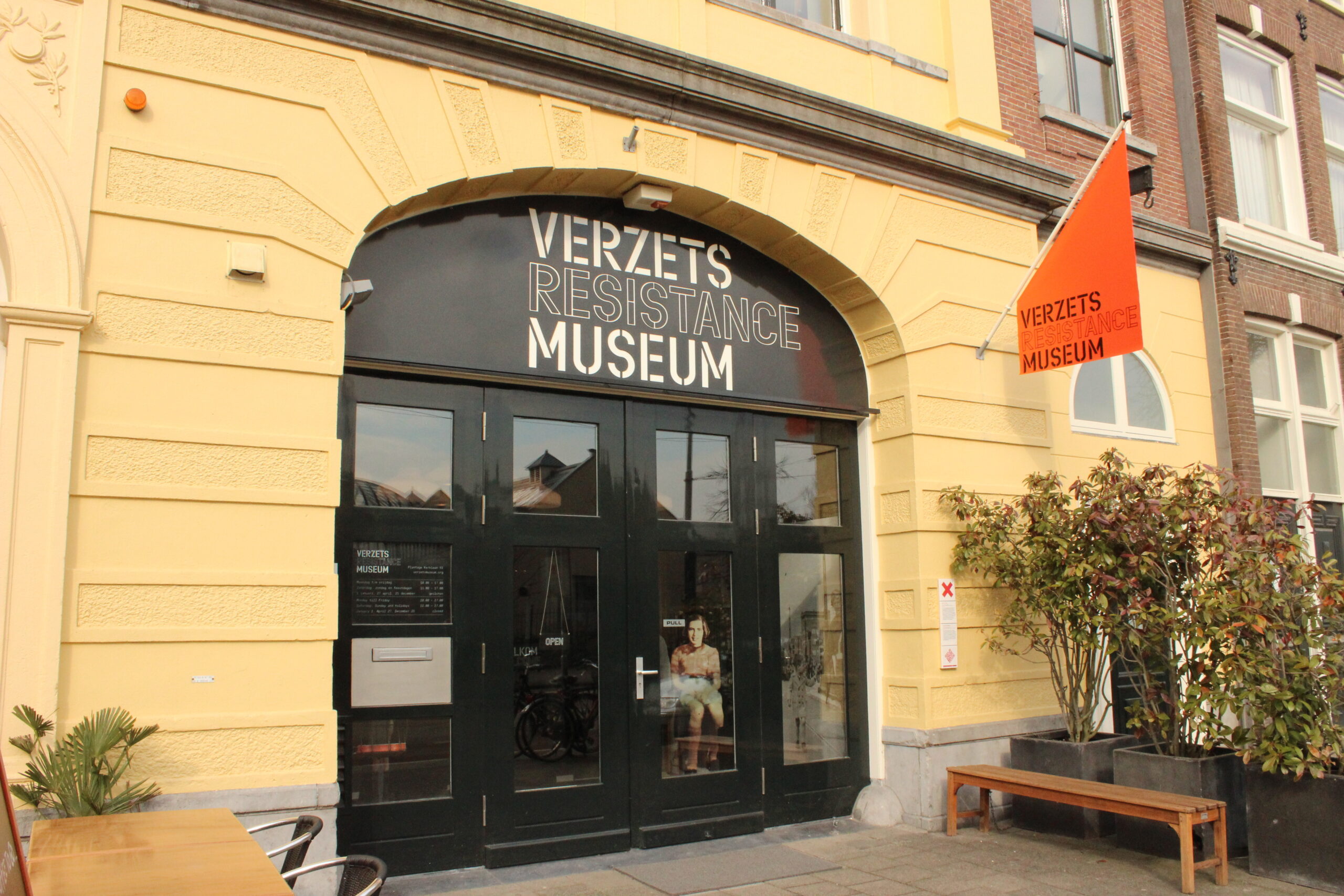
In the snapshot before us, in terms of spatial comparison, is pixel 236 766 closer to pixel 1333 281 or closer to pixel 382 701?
pixel 382 701

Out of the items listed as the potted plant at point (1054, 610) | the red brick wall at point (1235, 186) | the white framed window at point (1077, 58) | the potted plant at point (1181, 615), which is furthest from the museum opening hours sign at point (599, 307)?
the red brick wall at point (1235, 186)

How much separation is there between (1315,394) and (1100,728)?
5542 mm

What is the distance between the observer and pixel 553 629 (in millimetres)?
6711

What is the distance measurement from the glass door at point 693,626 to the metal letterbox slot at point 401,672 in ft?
4.34

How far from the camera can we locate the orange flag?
7480 mm

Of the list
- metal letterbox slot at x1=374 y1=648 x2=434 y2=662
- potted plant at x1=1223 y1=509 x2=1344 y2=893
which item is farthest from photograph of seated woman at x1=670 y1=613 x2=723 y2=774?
potted plant at x1=1223 y1=509 x2=1344 y2=893

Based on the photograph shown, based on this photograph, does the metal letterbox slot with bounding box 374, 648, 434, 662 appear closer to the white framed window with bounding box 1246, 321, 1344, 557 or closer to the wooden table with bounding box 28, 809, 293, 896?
the wooden table with bounding box 28, 809, 293, 896

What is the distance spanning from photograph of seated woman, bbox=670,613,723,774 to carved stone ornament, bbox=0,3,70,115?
4.91 metres

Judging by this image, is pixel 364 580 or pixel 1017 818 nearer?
pixel 364 580

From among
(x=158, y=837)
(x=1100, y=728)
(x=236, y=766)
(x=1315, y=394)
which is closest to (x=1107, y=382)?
(x=1100, y=728)

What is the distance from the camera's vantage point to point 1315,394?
11852mm

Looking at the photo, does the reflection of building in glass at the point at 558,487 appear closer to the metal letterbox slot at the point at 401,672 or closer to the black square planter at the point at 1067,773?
the metal letterbox slot at the point at 401,672

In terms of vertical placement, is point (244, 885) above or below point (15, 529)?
below

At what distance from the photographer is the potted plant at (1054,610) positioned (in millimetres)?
7324
